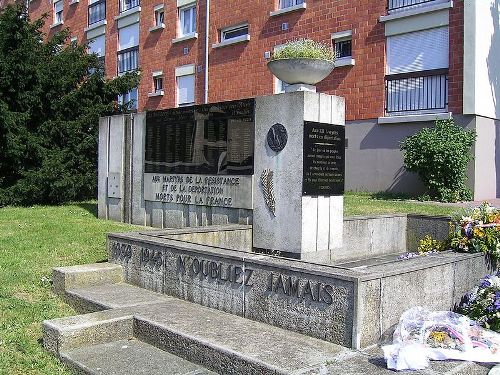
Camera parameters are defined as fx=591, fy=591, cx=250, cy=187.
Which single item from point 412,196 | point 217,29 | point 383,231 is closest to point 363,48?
point 412,196

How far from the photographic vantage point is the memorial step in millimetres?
4059

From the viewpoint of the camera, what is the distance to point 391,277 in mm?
4512

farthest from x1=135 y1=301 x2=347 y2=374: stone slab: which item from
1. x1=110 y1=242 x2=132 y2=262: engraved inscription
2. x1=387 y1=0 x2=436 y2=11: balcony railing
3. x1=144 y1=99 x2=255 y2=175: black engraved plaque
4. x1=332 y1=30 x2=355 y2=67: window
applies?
x1=332 y1=30 x2=355 y2=67: window

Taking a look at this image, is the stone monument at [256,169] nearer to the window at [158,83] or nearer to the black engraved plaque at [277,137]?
the black engraved plaque at [277,137]

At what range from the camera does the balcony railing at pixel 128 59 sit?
2696 cm

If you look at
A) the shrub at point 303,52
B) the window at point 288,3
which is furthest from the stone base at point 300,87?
the window at point 288,3

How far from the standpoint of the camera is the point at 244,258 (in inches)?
200

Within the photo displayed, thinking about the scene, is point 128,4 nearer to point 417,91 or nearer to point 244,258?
point 417,91

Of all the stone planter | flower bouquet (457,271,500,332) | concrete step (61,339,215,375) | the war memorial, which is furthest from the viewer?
the stone planter

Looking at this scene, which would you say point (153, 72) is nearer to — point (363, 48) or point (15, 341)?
point (363, 48)

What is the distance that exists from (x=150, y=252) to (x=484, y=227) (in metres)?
3.57

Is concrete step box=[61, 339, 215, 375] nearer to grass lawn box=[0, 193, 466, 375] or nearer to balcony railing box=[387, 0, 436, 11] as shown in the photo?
grass lawn box=[0, 193, 466, 375]

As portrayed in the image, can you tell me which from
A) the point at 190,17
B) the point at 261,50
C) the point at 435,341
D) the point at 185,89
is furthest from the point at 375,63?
the point at 435,341

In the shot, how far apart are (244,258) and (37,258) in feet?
13.7
